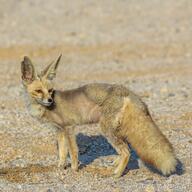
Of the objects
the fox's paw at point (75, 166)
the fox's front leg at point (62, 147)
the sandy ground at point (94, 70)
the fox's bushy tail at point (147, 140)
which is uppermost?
the fox's bushy tail at point (147, 140)

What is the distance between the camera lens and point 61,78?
16.0 metres

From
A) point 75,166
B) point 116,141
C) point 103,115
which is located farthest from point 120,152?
point 75,166

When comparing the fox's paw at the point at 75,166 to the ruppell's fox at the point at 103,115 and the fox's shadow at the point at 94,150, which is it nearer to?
the ruppell's fox at the point at 103,115

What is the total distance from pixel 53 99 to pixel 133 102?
3.44 ft

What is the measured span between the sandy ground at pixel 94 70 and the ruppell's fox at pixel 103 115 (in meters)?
0.31

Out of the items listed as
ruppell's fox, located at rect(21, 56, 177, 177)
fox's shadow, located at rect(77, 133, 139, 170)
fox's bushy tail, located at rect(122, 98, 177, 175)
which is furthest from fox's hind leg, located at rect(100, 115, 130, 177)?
fox's shadow, located at rect(77, 133, 139, 170)

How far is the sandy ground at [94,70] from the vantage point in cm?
867

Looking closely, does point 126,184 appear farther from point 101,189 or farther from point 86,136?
point 86,136

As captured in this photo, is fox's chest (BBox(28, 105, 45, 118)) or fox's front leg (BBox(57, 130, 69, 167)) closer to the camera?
fox's chest (BBox(28, 105, 45, 118))

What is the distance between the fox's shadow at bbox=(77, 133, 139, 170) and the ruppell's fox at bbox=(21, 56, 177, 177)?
1.14 feet

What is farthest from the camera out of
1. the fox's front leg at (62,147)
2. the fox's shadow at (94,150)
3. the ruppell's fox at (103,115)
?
the fox's shadow at (94,150)

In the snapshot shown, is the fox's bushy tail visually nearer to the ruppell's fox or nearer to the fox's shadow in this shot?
the ruppell's fox

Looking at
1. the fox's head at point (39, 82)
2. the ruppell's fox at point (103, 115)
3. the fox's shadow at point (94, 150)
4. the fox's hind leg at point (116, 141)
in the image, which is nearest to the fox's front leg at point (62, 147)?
the ruppell's fox at point (103, 115)

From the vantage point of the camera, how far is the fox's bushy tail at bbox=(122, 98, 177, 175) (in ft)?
26.7
